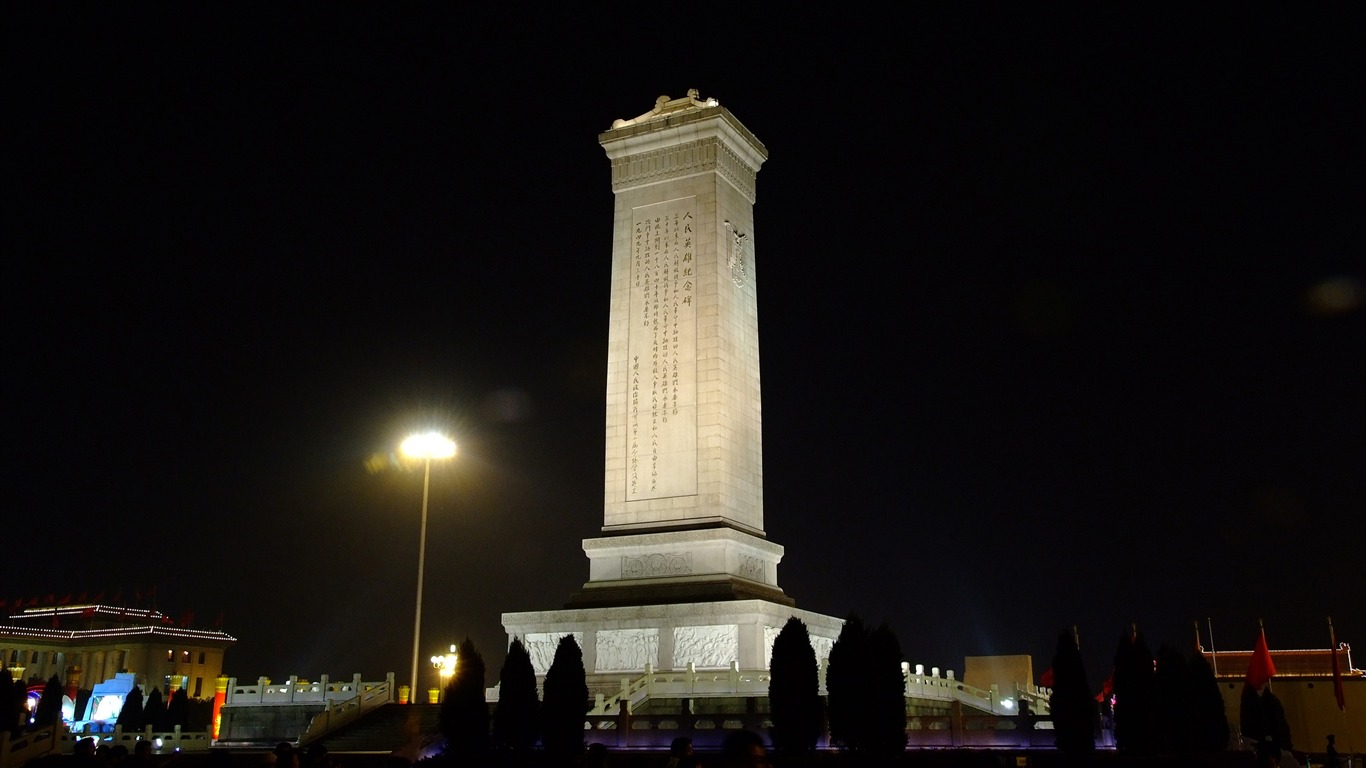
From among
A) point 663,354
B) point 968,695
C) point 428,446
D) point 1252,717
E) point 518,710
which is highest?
point 663,354

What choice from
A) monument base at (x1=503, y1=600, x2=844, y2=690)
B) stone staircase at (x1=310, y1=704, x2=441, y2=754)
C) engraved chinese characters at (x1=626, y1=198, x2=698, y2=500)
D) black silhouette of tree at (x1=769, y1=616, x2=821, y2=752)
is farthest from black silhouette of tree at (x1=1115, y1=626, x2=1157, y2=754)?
stone staircase at (x1=310, y1=704, x2=441, y2=754)

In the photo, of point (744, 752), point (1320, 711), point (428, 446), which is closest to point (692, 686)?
point (428, 446)

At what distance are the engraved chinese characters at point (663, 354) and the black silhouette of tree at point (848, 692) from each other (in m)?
7.76

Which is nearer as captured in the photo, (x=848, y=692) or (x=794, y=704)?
(x=848, y=692)

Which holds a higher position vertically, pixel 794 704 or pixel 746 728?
pixel 794 704

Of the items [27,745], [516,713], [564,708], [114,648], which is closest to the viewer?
[564,708]

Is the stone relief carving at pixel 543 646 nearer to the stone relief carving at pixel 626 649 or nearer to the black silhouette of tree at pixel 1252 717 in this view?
the stone relief carving at pixel 626 649

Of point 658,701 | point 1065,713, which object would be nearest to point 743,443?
point 658,701

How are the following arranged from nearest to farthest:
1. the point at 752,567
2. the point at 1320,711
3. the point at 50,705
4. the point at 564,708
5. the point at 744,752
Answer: the point at 744,752 < the point at 564,708 < the point at 50,705 < the point at 752,567 < the point at 1320,711

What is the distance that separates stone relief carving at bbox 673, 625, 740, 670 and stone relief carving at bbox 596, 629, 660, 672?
16.2 inches

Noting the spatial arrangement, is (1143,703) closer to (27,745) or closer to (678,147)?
(678,147)

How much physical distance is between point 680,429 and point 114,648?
43204mm

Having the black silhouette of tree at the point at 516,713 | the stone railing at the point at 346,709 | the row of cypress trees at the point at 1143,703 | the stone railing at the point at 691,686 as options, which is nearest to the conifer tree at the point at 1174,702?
the row of cypress trees at the point at 1143,703

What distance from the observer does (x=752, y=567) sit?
78.0ft
